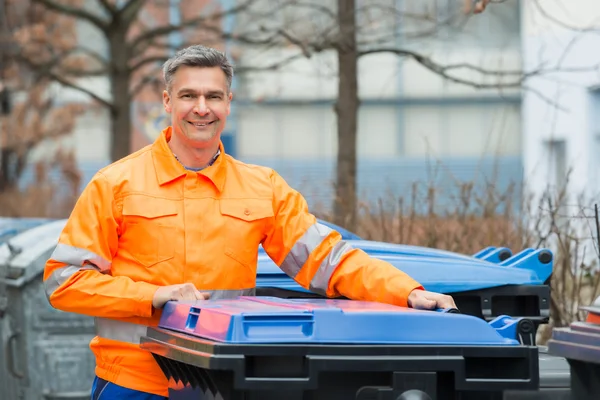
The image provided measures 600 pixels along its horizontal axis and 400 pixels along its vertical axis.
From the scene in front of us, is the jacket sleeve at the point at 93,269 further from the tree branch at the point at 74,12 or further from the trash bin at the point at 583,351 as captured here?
the tree branch at the point at 74,12

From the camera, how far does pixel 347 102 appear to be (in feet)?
37.3

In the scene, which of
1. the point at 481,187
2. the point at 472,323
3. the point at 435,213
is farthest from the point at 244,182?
the point at 481,187

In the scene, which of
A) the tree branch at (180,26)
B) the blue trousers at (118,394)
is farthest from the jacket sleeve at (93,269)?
the tree branch at (180,26)

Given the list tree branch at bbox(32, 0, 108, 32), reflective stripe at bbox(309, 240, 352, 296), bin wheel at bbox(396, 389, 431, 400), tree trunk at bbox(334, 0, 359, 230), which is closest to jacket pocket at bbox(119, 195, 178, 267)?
reflective stripe at bbox(309, 240, 352, 296)

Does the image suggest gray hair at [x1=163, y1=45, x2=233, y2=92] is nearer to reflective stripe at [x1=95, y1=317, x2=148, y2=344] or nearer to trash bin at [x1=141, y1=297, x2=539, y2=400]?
reflective stripe at [x1=95, y1=317, x2=148, y2=344]

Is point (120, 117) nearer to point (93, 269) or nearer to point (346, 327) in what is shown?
point (93, 269)

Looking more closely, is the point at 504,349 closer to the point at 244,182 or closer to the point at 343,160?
the point at 244,182

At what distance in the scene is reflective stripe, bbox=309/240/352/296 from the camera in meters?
4.29

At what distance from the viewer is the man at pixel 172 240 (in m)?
3.98

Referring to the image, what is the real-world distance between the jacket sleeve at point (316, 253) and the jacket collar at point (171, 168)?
0.21m

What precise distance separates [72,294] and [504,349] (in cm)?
137

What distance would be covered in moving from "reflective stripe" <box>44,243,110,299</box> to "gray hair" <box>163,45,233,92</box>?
64 centimetres

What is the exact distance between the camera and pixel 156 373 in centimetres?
409

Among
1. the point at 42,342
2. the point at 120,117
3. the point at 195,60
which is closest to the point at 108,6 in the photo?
the point at 120,117
